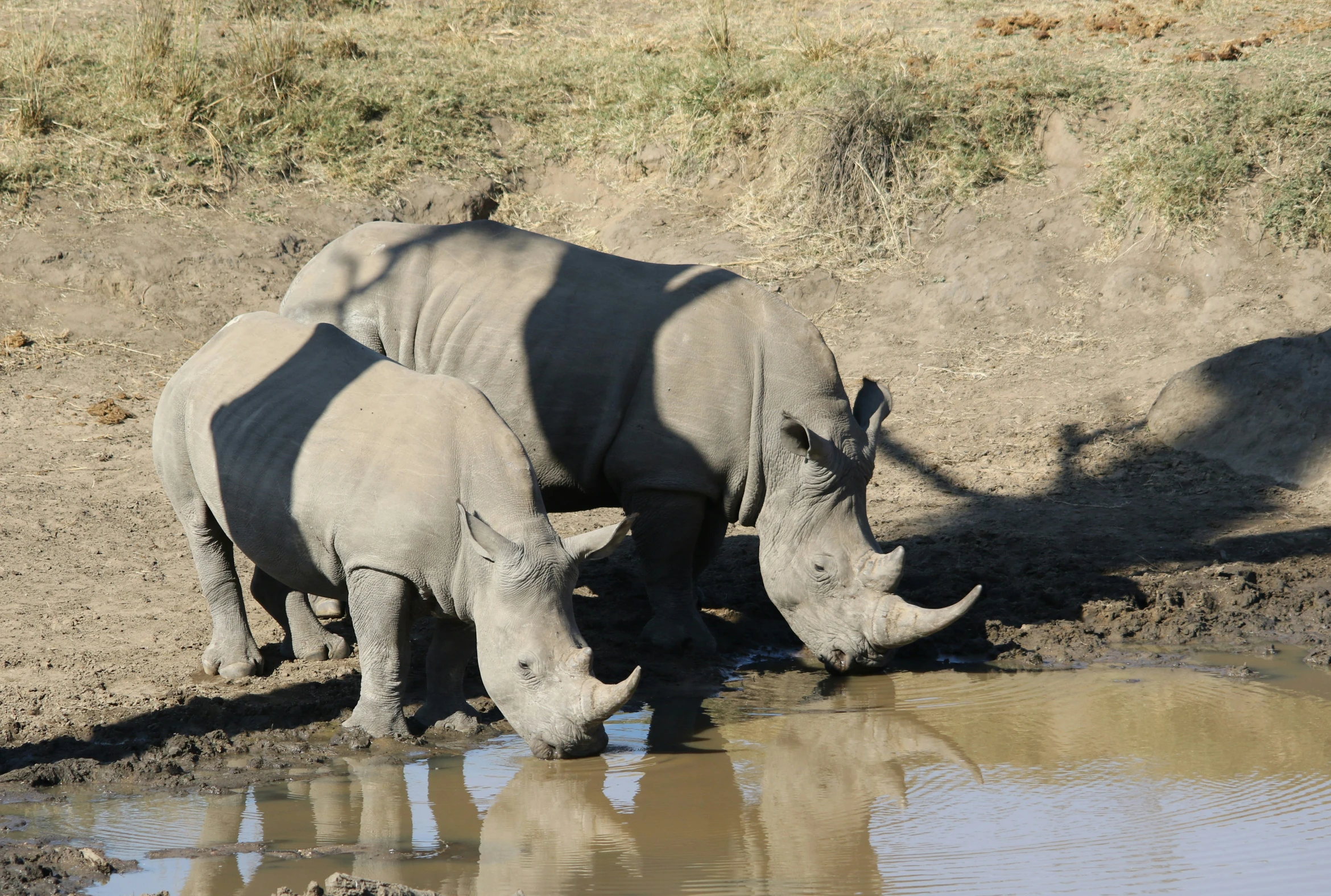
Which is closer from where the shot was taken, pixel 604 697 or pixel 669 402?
pixel 604 697

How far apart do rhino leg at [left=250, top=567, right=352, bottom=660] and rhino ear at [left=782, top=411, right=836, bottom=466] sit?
214 centimetres

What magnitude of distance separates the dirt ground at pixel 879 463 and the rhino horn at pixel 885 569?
2.51 ft

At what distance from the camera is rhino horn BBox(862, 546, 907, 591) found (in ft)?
19.7

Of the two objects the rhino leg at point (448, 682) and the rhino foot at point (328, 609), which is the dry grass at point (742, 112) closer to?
the rhino foot at point (328, 609)

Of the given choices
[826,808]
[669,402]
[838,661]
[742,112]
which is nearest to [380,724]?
[826,808]

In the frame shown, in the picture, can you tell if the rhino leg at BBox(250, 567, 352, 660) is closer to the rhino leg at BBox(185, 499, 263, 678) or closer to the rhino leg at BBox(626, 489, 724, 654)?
the rhino leg at BBox(185, 499, 263, 678)

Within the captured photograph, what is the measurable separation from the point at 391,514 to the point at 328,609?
6.66 ft

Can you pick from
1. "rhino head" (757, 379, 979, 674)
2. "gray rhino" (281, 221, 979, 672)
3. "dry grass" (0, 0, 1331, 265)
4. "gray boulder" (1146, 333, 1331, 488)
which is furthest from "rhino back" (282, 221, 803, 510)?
"dry grass" (0, 0, 1331, 265)

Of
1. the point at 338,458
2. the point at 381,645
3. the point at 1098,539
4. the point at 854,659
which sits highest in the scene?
the point at 338,458

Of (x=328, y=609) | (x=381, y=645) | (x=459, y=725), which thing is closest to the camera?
(x=381, y=645)

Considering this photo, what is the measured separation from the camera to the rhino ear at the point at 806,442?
6023mm

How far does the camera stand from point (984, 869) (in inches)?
169

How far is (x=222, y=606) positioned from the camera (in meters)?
6.04

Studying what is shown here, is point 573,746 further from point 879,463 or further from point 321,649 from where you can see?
point 879,463
